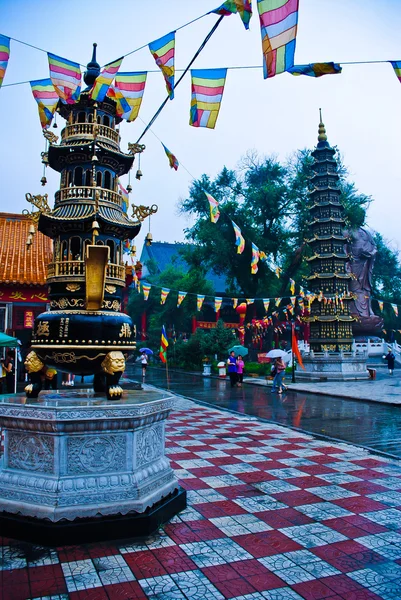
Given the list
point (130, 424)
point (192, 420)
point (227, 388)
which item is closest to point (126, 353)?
point (130, 424)

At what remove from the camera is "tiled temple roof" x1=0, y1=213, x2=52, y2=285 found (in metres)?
16.7

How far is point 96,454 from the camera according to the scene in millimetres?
4805

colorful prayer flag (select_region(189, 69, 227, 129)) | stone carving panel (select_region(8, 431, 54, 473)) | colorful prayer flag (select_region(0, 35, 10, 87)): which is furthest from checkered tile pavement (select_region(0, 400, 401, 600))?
colorful prayer flag (select_region(0, 35, 10, 87))

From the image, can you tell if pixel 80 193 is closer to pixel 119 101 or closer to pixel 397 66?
pixel 119 101

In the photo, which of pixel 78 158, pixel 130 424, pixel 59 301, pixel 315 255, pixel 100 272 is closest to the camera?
pixel 130 424

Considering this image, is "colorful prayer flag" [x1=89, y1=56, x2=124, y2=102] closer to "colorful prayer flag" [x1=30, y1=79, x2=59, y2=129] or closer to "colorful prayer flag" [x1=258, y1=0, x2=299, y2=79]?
"colorful prayer flag" [x1=30, y1=79, x2=59, y2=129]

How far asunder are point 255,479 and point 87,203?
4.84m

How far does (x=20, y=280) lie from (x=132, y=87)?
35.4ft

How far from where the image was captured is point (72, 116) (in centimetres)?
724

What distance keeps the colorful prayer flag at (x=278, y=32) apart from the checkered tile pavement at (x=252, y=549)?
5.50 m

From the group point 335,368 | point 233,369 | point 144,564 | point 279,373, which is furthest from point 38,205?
point 335,368

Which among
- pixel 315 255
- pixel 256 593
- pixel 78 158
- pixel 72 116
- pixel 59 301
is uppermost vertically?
pixel 315 255

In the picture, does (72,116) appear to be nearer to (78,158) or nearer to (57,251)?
(78,158)

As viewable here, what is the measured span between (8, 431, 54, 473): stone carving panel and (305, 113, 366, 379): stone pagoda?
24776 mm
